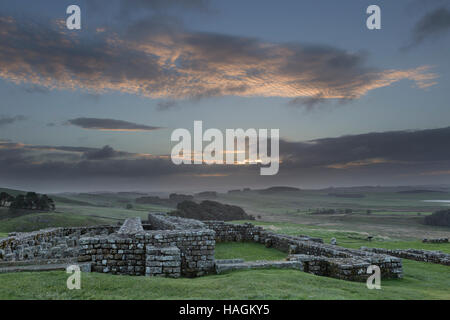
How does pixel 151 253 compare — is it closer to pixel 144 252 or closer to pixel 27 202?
pixel 144 252

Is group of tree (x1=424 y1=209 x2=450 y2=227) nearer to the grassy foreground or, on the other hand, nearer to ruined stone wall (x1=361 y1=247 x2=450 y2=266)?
ruined stone wall (x1=361 y1=247 x2=450 y2=266)

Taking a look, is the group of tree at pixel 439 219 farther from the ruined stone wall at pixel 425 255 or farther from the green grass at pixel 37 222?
the green grass at pixel 37 222

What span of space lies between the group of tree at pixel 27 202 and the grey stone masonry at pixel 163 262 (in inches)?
2614

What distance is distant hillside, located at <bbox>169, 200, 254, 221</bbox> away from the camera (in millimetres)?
67250

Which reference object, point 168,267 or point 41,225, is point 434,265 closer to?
point 168,267

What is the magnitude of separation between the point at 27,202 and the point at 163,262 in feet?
221

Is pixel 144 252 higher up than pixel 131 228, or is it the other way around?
pixel 131 228

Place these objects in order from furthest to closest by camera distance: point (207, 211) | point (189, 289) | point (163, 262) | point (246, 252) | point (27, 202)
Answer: point (207, 211), point (27, 202), point (246, 252), point (163, 262), point (189, 289)

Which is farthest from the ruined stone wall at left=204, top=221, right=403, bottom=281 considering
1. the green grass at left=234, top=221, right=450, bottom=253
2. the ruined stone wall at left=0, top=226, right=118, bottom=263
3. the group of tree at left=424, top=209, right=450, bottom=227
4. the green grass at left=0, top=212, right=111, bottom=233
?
the group of tree at left=424, top=209, right=450, bottom=227

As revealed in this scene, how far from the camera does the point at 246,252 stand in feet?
65.8

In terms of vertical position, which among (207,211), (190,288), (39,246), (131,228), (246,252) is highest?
(131,228)

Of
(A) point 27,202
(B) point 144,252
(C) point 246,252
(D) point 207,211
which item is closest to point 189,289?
(B) point 144,252

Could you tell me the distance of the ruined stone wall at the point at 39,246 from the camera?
603 inches
